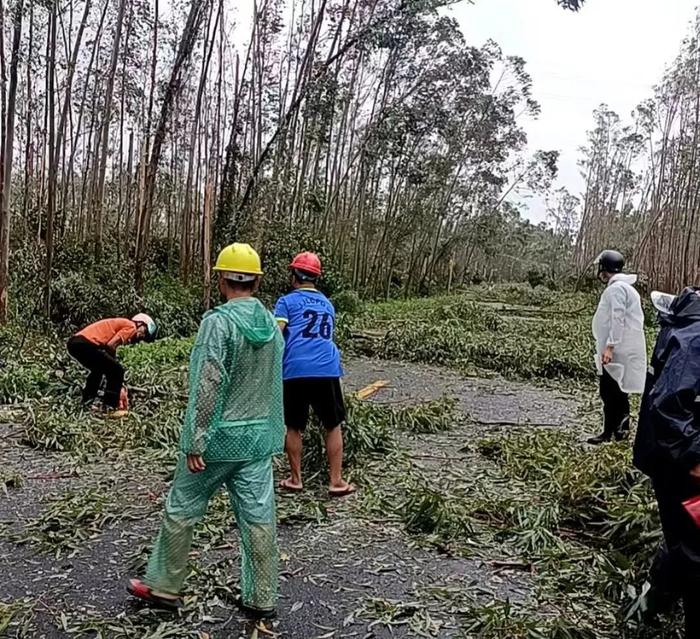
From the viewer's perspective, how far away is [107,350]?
692 centimetres

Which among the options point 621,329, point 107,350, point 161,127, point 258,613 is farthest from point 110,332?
point 161,127

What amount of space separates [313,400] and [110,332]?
122 inches

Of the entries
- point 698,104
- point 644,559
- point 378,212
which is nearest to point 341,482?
point 644,559

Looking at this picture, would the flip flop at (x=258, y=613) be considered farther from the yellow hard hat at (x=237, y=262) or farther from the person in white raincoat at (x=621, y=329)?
the person in white raincoat at (x=621, y=329)

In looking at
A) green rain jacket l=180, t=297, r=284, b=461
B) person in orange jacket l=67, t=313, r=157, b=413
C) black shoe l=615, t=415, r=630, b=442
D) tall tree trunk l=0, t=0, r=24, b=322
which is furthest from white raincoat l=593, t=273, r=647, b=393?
tall tree trunk l=0, t=0, r=24, b=322

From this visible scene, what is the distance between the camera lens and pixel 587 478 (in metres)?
4.84

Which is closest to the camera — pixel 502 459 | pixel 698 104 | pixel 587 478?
pixel 587 478

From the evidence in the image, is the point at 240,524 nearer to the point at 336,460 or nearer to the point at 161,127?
the point at 336,460

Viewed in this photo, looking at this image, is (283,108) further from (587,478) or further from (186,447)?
(186,447)

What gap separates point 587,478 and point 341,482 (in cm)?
165

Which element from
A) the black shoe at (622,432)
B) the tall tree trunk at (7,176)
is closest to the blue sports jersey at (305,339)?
the black shoe at (622,432)

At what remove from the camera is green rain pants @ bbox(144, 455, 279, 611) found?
3.12m

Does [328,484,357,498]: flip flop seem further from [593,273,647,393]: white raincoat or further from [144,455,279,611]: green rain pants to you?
[593,273,647,393]: white raincoat

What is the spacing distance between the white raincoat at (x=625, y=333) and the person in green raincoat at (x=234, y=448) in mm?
3781
